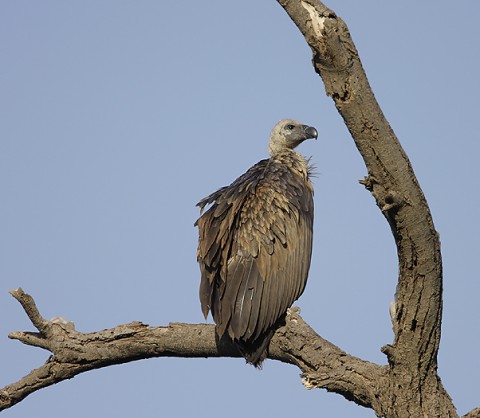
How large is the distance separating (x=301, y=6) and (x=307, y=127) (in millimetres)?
4972

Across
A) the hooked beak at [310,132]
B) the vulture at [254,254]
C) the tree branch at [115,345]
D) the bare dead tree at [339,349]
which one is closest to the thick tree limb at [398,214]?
the bare dead tree at [339,349]

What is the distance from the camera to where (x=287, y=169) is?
28.2 ft

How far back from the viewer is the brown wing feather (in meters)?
7.14

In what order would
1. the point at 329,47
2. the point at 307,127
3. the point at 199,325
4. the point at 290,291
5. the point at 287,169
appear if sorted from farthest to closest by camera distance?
the point at 307,127
the point at 287,169
the point at 290,291
the point at 199,325
the point at 329,47

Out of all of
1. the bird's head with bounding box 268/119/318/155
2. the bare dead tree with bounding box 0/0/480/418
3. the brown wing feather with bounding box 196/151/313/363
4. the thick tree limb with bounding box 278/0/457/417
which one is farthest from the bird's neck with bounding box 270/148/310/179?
the thick tree limb with bounding box 278/0/457/417

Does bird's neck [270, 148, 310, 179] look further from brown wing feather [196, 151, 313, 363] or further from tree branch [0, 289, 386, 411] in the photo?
tree branch [0, 289, 386, 411]

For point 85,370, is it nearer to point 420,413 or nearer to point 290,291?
point 290,291

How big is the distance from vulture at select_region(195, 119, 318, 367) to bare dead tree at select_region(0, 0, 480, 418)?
0.64 feet

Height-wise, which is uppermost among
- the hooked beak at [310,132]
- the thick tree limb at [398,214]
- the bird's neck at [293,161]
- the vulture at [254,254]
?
the hooked beak at [310,132]

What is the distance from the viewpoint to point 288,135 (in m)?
9.74

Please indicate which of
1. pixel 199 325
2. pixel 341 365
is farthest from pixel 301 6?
pixel 199 325

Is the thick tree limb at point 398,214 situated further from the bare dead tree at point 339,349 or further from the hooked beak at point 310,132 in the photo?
the hooked beak at point 310,132

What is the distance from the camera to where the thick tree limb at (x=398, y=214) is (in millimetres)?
4754

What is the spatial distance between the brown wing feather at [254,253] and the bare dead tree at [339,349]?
20cm
